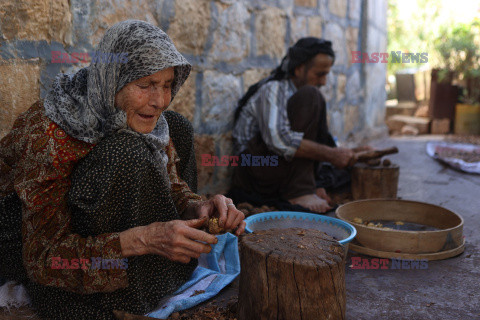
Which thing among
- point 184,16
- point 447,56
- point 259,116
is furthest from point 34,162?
point 447,56

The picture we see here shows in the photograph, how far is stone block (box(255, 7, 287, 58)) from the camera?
3.72 m

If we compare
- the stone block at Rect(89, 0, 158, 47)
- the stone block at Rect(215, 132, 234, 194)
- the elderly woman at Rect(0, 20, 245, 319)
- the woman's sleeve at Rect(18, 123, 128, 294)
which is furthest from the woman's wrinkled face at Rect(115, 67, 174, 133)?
the stone block at Rect(215, 132, 234, 194)

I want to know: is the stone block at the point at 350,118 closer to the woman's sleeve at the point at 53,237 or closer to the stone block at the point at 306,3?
the stone block at the point at 306,3

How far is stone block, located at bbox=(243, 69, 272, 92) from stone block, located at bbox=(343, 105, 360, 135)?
216 centimetres

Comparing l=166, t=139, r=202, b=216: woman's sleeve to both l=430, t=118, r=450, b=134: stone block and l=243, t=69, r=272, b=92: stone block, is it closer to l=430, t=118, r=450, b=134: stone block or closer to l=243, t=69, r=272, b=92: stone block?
l=243, t=69, r=272, b=92: stone block

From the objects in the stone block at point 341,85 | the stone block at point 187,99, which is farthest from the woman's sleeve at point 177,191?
the stone block at point 341,85

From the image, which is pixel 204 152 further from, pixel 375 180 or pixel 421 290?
pixel 421 290

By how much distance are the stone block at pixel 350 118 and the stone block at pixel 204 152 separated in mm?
2921

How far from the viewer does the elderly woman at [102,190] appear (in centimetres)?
150

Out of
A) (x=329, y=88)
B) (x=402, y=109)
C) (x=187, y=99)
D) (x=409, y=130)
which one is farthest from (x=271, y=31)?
(x=402, y=109)

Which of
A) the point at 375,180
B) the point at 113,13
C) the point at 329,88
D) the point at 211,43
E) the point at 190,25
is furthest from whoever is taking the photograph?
the point at 329,88

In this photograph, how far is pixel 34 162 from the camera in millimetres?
1513

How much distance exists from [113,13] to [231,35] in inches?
45.6

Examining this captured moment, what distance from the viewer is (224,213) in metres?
1.72
